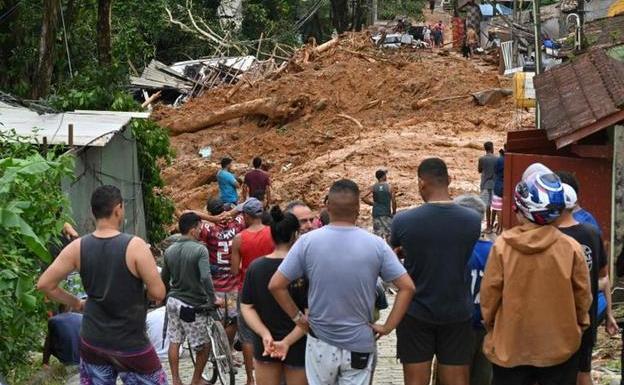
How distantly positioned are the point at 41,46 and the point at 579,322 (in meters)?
17.9

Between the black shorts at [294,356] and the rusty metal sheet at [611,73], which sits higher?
the rusty metal sheet at [611,73]

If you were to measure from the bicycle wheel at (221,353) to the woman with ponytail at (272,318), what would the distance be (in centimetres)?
318

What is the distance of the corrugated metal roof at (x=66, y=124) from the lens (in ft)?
53.0

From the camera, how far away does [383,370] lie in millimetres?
11406

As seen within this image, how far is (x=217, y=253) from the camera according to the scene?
1168 cm

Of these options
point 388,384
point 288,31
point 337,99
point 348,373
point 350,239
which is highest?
point 288,31

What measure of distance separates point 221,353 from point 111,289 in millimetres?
3701

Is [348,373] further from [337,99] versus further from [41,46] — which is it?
[337,99]

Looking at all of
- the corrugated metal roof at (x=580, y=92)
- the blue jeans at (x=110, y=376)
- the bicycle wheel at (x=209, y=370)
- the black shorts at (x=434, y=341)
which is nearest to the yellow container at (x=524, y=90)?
the corrugated metal roof at (x=580, y=92)

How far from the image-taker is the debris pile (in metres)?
28.4

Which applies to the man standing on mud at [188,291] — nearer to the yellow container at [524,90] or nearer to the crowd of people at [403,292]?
the crowd of people at [403,292]

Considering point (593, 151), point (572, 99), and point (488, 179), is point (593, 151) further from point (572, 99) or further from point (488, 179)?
point (488, 179)

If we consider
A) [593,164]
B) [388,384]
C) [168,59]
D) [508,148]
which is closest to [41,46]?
[508,148]

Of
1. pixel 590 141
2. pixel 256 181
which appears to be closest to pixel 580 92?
pixel 590 141
